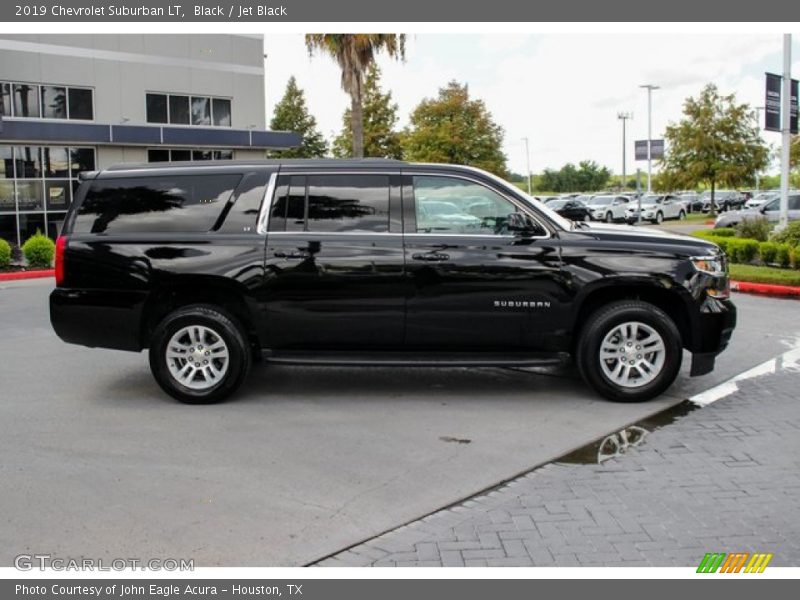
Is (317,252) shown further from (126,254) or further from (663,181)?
(663,181)

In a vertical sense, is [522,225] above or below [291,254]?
above

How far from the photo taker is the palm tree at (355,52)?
974 inches

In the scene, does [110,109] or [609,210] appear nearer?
[110,109]

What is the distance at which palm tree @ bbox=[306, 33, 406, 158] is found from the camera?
81.1ft

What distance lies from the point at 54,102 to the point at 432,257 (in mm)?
22517

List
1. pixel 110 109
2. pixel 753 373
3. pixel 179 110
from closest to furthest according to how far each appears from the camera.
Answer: pixel 753 373, pixel 110 109, pixel 179 110

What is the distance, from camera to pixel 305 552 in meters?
4.38

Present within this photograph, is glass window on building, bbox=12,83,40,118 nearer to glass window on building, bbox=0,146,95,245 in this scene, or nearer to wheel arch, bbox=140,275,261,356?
glass window on building, bbox=0,146,95,245

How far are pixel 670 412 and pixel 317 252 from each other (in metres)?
3.20

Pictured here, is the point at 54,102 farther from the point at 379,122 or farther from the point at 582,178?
the point at 582,178

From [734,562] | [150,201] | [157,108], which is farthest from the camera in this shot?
[157,108]

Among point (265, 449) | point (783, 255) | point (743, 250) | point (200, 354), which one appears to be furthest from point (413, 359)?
point (743, 250)

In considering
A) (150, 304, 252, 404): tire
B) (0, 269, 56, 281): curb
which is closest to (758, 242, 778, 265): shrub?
(150, 304, 252, 404): tire

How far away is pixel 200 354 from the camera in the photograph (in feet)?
23.7
